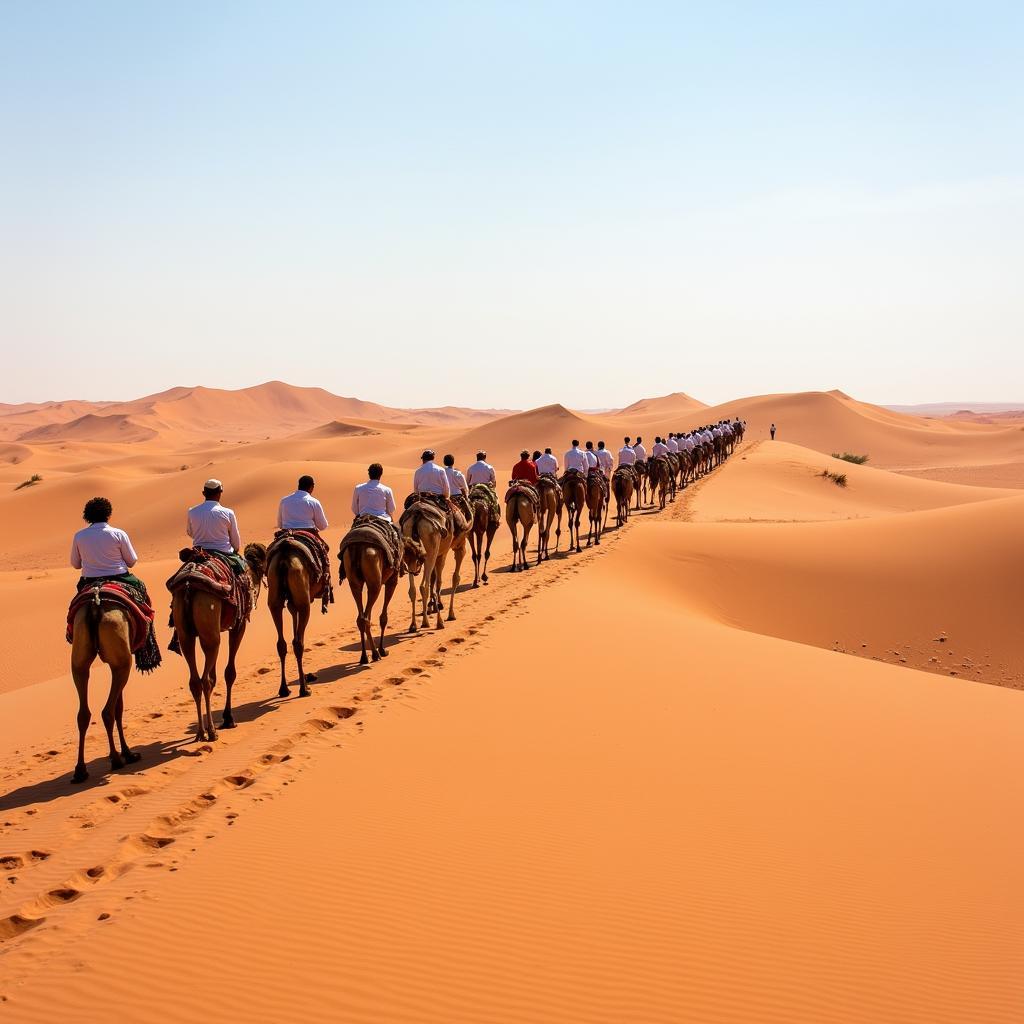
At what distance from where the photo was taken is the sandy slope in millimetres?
Result: 4387

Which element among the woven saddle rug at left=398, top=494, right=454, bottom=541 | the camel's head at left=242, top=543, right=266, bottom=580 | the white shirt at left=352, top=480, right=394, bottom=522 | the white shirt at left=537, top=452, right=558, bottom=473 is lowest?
the camel's head at left=242, top=543, right=266, bottom=580

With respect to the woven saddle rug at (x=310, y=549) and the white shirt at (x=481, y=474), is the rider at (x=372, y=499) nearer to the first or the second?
the woven saddle rug at (x=310, y=549)

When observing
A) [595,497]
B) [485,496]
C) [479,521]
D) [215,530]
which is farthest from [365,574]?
[595,497]

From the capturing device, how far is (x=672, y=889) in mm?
5367

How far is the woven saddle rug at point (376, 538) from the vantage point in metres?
11.2

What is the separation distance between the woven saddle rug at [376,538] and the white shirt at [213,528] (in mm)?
1881

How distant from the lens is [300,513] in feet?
34.1

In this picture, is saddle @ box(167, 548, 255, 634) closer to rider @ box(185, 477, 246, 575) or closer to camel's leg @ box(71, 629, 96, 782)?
rider @ box(185, 477, 246, 575)

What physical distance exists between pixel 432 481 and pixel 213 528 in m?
5.22

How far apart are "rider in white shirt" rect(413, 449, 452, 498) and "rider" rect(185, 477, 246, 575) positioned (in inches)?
192

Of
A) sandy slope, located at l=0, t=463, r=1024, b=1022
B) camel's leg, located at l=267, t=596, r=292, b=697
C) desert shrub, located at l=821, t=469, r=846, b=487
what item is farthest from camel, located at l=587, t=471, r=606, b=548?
desert shrub, located at l=821, t=469, r=846, b=487

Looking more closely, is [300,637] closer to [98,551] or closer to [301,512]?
[301,512]

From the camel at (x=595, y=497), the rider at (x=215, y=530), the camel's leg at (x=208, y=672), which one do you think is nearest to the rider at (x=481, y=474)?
the camel at (x=595, y=497)

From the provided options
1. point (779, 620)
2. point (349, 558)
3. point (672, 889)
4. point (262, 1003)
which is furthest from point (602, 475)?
point (262, 1003)
